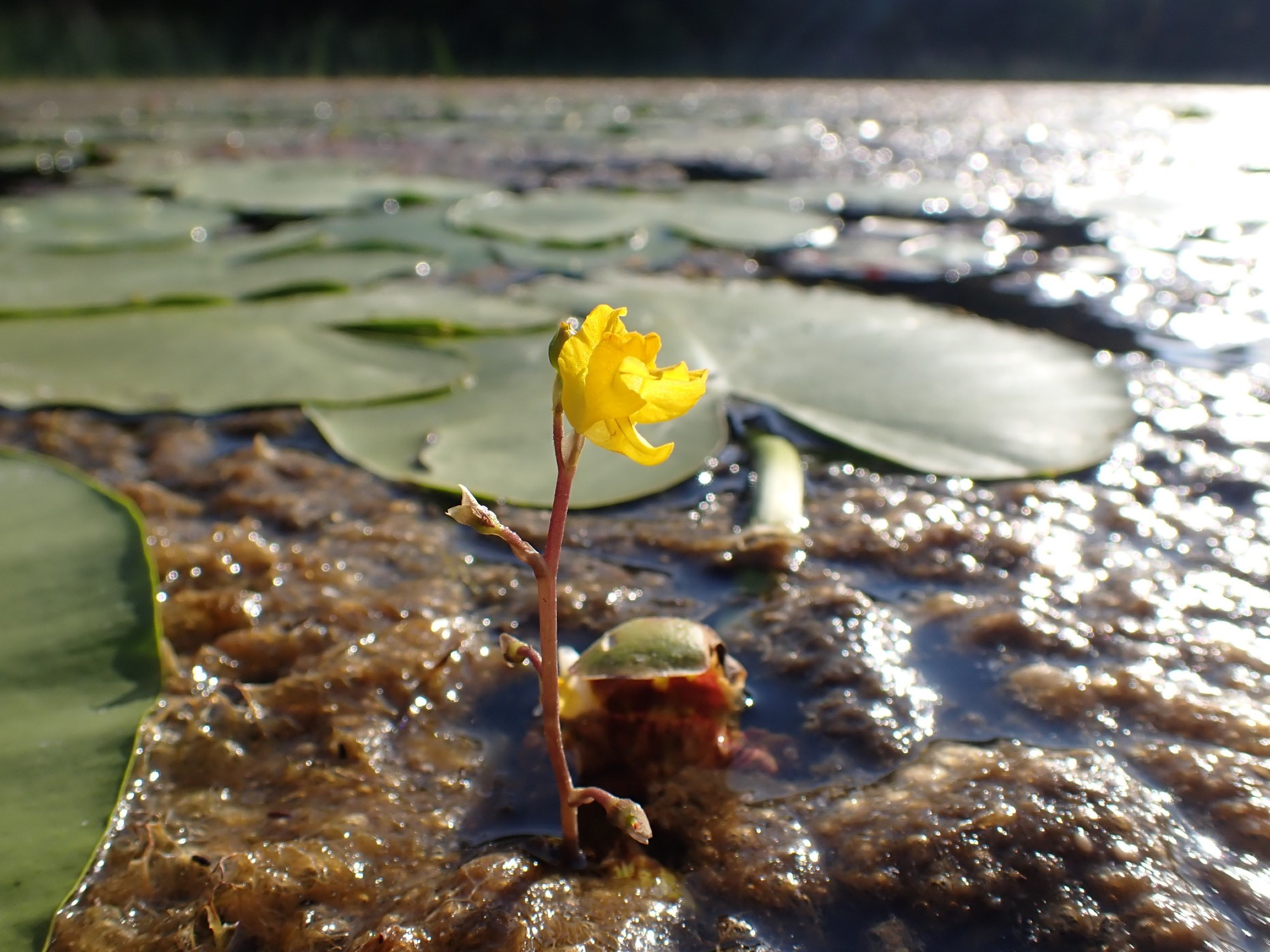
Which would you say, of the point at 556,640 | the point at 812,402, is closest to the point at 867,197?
the point at 812,402

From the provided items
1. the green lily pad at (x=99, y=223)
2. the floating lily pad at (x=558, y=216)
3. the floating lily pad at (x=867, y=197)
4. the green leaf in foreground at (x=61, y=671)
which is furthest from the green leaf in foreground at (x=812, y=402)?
the floating lily pad at (x=867, y=197)

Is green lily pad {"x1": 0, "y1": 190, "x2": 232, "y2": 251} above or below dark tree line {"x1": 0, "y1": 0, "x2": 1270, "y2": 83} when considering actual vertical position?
below

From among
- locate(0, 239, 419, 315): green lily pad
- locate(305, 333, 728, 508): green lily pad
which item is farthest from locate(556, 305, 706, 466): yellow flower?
locate(0, 239, 419, 315): green lily pad

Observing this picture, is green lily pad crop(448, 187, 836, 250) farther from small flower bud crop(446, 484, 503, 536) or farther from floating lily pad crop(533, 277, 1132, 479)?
small flower bud crop(446, 484, 503, 536)

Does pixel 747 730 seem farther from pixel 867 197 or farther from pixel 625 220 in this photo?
pixel 867 197

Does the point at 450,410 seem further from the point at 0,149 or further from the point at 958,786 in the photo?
the point at 0,149

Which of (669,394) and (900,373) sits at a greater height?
(669,394)
